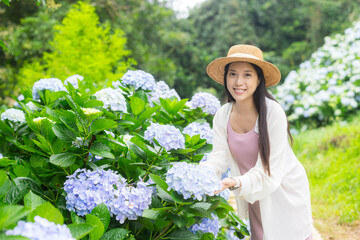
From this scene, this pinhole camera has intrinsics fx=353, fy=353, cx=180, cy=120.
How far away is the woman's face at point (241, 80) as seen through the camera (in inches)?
71.1

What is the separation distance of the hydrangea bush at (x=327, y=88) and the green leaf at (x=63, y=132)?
18.0ft

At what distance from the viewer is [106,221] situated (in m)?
1.23

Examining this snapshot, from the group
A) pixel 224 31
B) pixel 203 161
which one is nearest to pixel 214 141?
pixel 203 161

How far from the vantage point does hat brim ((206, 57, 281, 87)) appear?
1.77 metres

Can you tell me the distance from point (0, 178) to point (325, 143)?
4.70 m

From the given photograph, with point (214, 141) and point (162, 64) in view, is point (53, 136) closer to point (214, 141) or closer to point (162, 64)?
point (214, 141)

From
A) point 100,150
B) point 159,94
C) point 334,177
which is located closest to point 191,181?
point 100,150

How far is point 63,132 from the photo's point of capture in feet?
4.65

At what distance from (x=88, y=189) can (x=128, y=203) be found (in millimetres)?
170

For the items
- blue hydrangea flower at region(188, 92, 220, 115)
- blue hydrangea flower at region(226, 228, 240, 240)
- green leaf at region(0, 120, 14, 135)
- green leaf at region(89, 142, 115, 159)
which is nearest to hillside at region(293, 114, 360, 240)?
blue hydrangea flower at region(226, 228, 240, 240)

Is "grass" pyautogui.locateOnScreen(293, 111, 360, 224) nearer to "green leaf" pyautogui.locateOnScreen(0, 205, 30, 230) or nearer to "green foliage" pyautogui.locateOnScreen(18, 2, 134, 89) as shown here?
"green foliage" pyautogui.locateOnScreen(18, 2, 134, 89)

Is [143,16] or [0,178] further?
[143,16]

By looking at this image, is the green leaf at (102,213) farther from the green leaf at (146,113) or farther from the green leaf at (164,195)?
the green leaf at (146,113)

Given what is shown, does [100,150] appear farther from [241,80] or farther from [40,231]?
[241,80]
